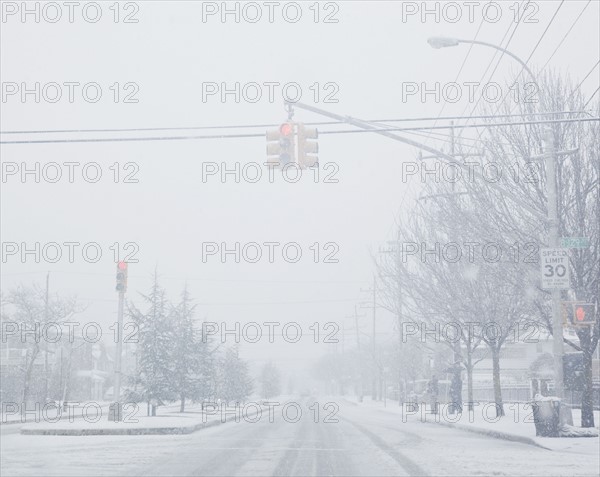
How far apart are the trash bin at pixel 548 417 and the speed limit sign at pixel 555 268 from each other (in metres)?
2.79

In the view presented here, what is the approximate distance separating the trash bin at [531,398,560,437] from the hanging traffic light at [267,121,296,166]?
8.97m

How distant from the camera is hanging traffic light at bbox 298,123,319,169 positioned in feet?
54.5

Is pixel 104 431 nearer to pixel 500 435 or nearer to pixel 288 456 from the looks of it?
pixel 288 456

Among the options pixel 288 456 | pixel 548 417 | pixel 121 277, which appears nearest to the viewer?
pixel 288 456

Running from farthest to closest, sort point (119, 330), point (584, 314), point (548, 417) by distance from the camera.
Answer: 1. point (119, 330)
2. point (548, 417)
3. point (584, 314)

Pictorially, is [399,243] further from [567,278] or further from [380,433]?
[567,278]

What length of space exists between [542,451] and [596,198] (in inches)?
303

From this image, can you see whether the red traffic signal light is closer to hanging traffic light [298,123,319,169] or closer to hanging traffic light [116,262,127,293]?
hanging traffic light [298,123,319,169]

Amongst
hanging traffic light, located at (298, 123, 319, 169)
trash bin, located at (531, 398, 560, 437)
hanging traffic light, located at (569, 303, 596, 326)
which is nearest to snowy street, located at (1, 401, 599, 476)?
trash bin, located at (531, 398, 560, 437)

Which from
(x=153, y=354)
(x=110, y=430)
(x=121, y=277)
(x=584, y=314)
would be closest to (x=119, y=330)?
(x=121, y=277)

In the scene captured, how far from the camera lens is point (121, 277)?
24312 mm

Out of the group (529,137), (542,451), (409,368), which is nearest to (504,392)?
(409,368)

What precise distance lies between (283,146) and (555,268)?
766 cm

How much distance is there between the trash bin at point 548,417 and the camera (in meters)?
20.2
